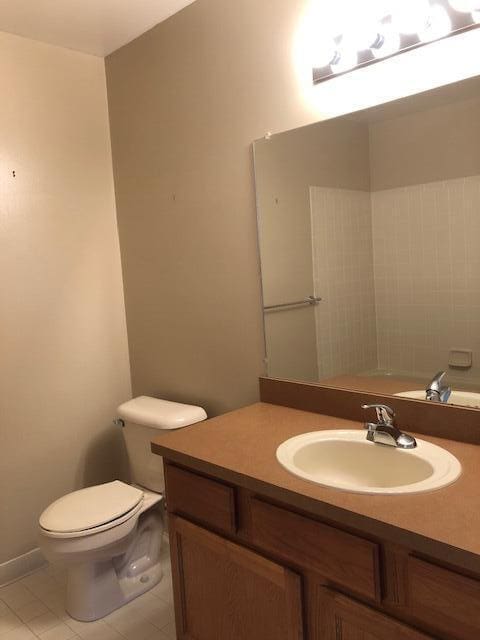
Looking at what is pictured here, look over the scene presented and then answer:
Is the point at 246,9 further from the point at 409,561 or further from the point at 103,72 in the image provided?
the point at 409,561

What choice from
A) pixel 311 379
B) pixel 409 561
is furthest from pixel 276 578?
pixel 311 379

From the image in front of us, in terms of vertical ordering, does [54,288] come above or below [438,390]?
above

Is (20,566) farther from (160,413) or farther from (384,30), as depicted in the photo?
(384,30)

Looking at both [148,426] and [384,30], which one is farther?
[148,426]

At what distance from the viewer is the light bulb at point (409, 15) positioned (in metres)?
1.48

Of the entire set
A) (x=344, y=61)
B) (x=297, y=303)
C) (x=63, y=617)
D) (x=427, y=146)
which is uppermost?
(x=344, y=61)

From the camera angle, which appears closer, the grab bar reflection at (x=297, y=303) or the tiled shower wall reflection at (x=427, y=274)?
the tiled shower wall reflection at (x=427, y=274)

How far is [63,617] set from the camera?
6.82 ft

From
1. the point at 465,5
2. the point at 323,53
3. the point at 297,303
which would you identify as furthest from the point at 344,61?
the point at 297,303

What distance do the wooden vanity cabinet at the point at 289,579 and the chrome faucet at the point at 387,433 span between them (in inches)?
13.7

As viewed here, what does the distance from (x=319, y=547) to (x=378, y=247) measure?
92cm

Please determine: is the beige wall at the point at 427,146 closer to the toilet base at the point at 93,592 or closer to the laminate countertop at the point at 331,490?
the laminate countertop at the point at 331,490

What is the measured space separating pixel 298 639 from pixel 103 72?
2540 mm

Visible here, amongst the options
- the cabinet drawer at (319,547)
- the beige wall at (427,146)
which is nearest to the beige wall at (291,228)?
the beige wall at (427,146)
